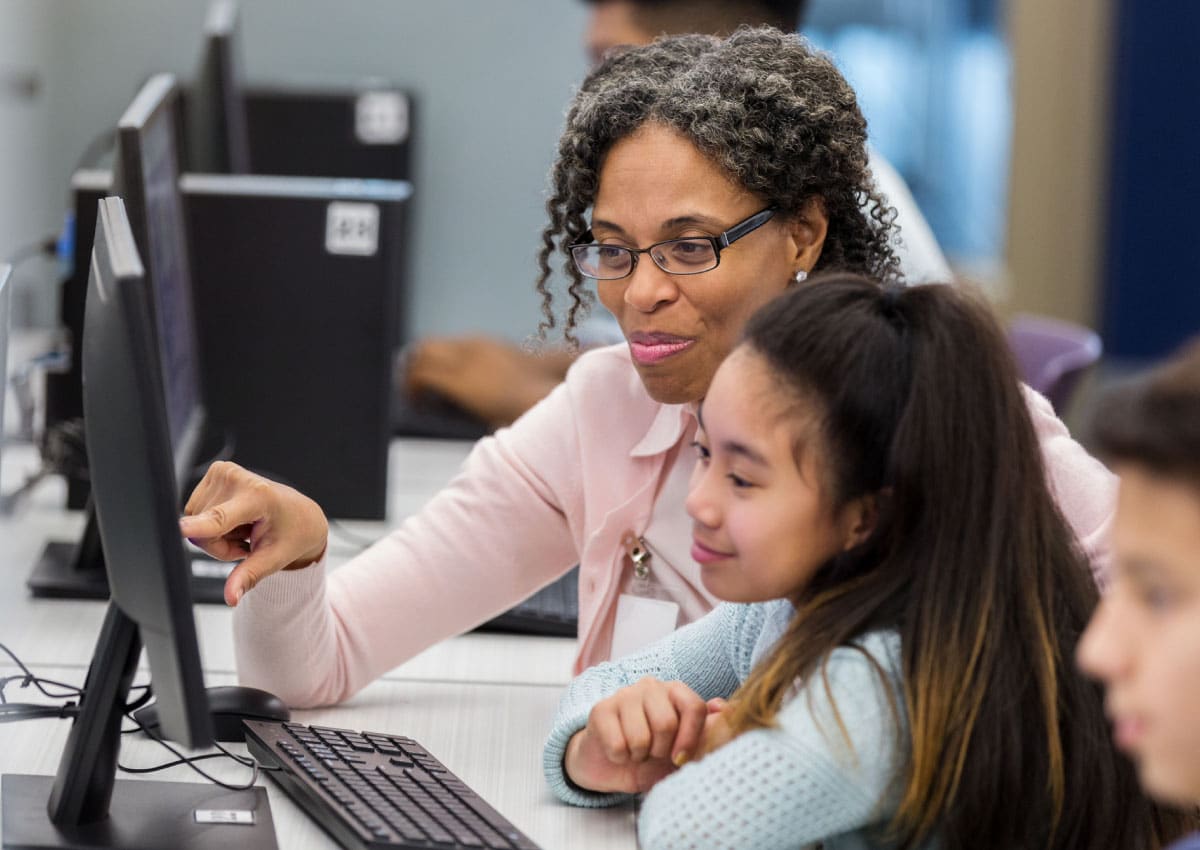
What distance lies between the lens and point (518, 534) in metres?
1.56

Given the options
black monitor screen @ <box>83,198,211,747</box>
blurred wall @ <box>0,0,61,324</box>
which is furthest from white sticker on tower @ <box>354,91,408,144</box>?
black monitor screen @ <box>83,198,211,747</box>

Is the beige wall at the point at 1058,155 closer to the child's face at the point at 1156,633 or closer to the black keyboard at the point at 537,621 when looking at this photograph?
the black keyboard at the point at 537,621

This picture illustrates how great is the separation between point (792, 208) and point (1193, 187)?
4.08 m

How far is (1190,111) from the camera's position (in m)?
5.08

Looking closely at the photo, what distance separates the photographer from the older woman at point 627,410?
1.39 meters

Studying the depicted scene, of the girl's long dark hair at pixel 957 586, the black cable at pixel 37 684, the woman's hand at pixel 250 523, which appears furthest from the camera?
the black cable at pixel 37 684

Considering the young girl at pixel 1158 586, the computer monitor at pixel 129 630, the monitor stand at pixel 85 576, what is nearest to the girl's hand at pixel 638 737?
the computer monitor at pixel 129 630

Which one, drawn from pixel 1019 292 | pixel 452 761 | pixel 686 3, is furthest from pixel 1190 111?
pixel 452 761

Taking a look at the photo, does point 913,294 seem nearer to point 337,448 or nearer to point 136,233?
point 136,233

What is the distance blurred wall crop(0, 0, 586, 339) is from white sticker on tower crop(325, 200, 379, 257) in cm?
123

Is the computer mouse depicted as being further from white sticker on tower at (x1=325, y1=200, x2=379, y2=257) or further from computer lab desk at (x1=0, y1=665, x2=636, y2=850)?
white sticker on tower at (x1=325, y1=200, x2=379, y2=257)

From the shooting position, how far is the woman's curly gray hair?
1.41 meters

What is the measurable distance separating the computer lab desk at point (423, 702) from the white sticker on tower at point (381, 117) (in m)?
1.56

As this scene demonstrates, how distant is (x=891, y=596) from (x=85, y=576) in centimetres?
101
